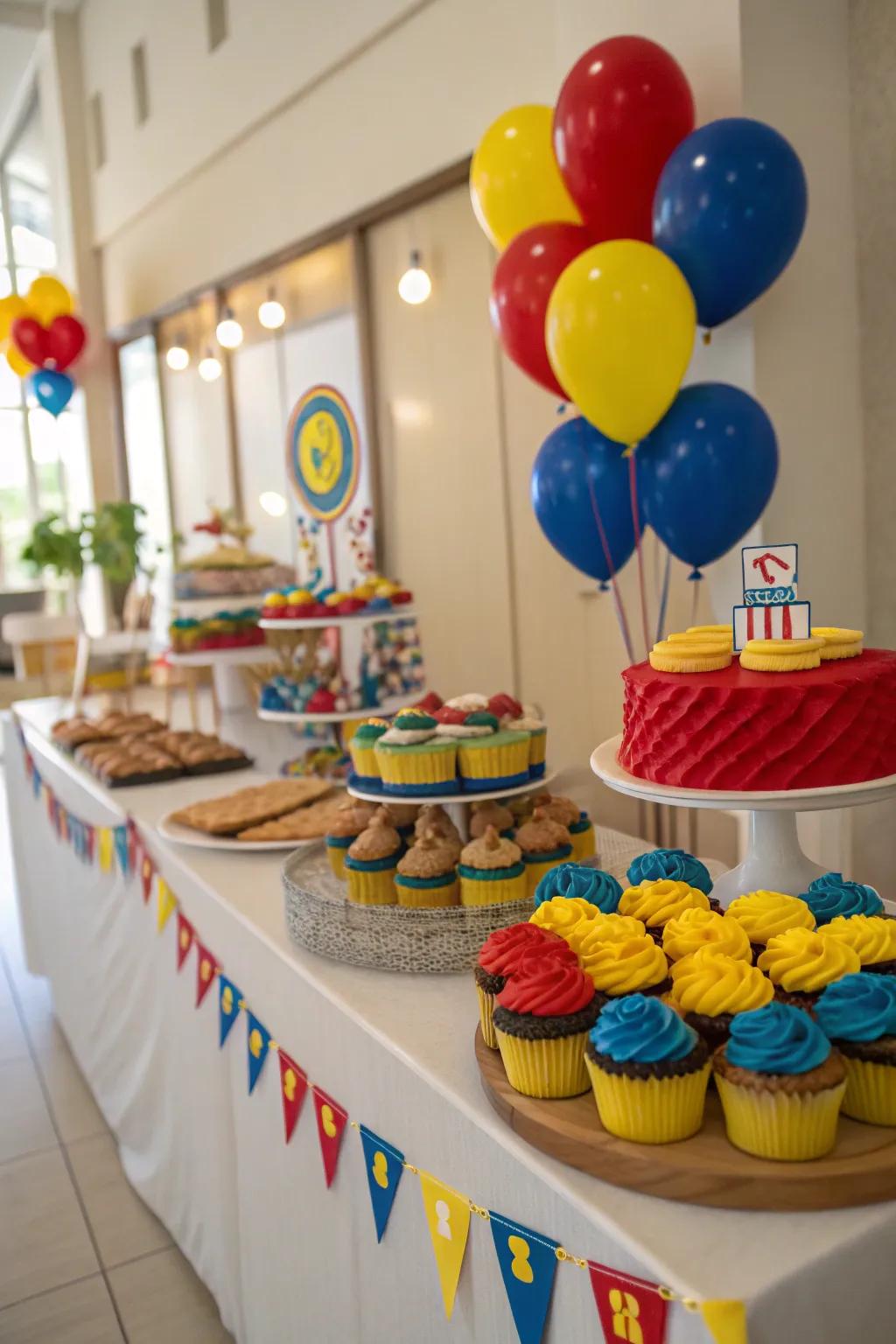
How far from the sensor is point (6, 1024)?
354 centimetres

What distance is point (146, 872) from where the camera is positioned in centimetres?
226

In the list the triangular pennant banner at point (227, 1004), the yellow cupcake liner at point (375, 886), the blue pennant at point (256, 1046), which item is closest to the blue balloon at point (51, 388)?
the triangular pennant banner at point (227, 1004)

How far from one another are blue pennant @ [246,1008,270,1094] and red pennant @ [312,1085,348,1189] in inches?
8.6

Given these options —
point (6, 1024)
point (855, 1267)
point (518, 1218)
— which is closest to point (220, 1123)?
point (518, 1218)

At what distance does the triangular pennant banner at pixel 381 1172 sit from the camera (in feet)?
4.00

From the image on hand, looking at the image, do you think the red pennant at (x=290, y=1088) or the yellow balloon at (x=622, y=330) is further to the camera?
the yellow balloon at (x=622, y=330)

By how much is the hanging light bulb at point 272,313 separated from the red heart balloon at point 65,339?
2609 mm

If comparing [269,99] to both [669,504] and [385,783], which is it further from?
[385,783]

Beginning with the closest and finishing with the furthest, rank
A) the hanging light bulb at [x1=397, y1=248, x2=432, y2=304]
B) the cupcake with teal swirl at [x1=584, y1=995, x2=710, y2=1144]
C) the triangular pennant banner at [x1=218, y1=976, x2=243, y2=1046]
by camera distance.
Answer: the cupcake with teal swirl at [x1=584, y1=995, x2=710, y2=1144] < the triangular pennant banner at [x1=218, y1=976, x2=243, y2=1046] < the hanging light bulb at [x1=397, y1=248, x2=432, y2=304]

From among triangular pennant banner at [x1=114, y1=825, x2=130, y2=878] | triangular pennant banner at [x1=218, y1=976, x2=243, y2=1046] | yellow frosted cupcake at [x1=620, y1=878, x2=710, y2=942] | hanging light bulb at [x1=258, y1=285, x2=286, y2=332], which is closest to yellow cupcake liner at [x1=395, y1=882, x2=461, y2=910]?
yellow frosted cupcake at [x1=620, y1=878, x2=710, y2=942]

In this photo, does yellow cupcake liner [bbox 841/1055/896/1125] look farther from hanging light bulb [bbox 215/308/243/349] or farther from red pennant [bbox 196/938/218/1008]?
hanging light bulb [bbox 215/308/243/349]

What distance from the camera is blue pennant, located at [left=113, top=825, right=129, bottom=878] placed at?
2.39 m

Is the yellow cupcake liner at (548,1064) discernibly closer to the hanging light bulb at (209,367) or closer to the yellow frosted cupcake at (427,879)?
the yellow frosted cupcake at (427,879)

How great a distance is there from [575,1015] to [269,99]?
5.30 meters
